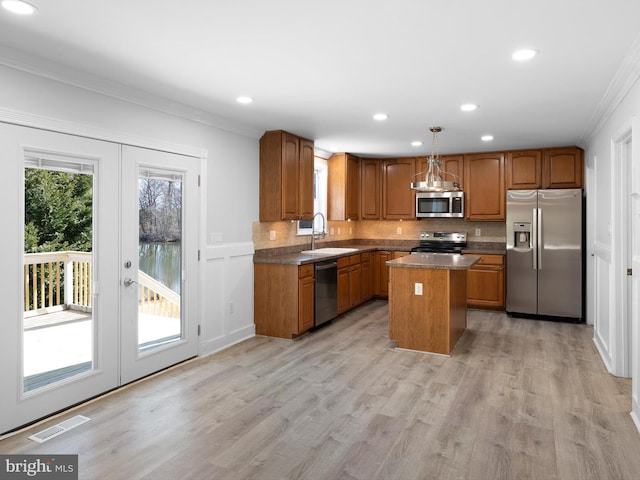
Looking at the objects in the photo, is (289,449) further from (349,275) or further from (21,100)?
(349,275)

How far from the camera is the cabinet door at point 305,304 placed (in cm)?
486

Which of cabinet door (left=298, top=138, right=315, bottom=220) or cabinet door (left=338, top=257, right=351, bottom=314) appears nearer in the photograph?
cabinet door (left=298, top=138, right=315, bottom=220)

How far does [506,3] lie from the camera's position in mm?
2154

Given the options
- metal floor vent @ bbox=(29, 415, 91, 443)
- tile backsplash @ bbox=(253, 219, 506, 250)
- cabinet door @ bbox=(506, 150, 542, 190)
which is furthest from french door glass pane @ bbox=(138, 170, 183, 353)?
cabinet door @ bbox=(506, 150, 542, 190)

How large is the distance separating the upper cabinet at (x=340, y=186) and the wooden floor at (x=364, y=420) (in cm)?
286

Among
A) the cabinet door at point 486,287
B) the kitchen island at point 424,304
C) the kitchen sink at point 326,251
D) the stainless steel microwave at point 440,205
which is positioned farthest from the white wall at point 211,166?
the cabinet door at point 486,287

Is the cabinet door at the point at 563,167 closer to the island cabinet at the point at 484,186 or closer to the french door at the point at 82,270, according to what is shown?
the island cabinet at the point at 484,186

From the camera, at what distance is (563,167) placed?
6.07 meters

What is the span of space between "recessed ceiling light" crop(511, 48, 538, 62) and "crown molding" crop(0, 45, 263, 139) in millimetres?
2712

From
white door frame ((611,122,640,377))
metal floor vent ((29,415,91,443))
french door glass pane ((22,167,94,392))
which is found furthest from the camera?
white door frame ((611,122,640,377))

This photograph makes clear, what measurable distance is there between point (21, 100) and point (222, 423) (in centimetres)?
241

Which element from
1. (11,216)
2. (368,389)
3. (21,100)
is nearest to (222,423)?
(368,389)

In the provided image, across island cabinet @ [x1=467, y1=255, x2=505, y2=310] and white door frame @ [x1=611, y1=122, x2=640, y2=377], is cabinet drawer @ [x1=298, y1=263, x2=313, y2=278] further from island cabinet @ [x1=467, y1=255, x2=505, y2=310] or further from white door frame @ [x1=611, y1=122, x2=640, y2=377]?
white door frame @ [x1=611, y1=122, x2=640, y2=377]

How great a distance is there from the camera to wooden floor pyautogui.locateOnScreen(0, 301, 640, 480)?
238 cm
